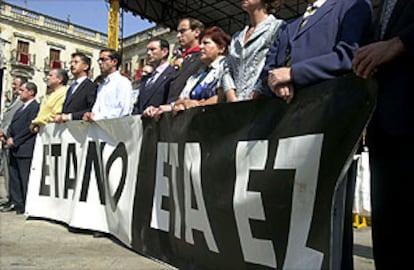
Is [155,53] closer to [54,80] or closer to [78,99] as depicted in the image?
[78,99]

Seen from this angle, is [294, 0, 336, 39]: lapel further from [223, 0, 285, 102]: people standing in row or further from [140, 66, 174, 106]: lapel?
[140, 66, 174, 106]: lapel

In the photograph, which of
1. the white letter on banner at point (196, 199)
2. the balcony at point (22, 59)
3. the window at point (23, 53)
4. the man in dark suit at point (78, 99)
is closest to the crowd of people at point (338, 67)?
the white letter on banner at point (196, 199)

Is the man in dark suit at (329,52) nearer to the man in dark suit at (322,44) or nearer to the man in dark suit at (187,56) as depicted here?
the man in dark suit at (322,44)

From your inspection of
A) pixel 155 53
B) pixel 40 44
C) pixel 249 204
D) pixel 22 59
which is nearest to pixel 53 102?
pixel 155 53

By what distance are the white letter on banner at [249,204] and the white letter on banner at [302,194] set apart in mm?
156

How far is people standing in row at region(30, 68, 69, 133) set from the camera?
196 inches

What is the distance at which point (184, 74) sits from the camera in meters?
3.54

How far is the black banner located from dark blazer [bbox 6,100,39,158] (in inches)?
106

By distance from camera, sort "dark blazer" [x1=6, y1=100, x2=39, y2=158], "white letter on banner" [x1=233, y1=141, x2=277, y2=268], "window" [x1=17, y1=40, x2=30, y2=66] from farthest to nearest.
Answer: "window" [x1=17, y1=40, x2=30, y2=66], "dark blazer" [x1=6, y1=100, x2=39, y2=158], "white letter on banner" [x1=233, y1=141, x2=277, y2=268]

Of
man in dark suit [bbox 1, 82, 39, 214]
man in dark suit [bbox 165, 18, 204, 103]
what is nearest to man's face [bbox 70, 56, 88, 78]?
man in dark suit [bbox 1, 82, 39, 214]

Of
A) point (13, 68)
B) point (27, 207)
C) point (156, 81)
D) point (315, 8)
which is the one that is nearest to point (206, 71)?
point (156, 81)

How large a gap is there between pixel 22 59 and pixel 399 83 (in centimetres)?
4054

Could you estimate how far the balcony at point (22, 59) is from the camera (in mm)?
37500

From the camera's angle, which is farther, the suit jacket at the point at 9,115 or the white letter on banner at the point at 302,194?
the suit jacket at the point at 9,115
